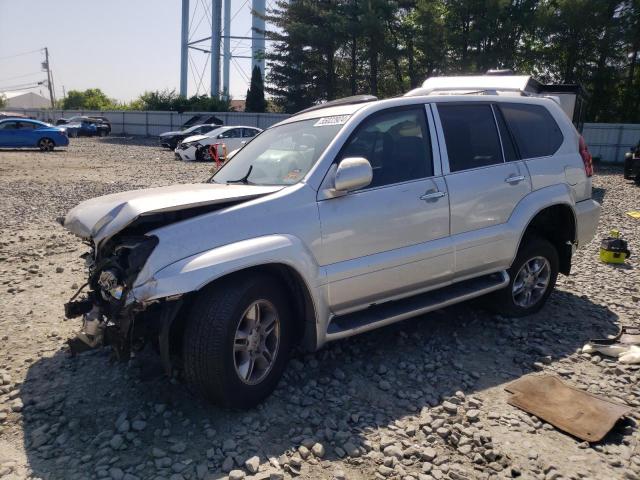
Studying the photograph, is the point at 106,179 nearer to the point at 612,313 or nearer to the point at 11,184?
the point at 11,184

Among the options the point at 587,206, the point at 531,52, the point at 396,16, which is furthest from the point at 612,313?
the point at 396,16

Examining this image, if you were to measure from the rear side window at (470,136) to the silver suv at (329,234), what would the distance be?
2cm

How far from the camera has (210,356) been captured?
3143mm

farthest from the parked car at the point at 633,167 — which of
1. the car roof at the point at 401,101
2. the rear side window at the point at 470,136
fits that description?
the rear side window at the point at 470,136

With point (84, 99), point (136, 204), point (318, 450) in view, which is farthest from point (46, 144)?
point (84, 99)

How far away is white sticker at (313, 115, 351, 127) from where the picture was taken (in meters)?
4.03

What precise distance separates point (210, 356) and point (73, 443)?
0.96 meters

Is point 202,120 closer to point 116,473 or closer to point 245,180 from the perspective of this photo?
point 245,180

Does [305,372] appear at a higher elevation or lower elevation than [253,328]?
lower

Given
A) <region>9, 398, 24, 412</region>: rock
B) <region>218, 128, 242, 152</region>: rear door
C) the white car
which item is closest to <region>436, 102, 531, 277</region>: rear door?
Result: <region>9, 398, 24, 412</region>: rock

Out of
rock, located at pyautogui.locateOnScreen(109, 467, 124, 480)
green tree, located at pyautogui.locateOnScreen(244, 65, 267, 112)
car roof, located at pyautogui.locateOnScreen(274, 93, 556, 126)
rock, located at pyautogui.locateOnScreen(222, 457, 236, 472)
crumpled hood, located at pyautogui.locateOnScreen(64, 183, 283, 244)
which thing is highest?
green tree, located at pyautogui.locateOnScreen(244, 65, 267, 112)

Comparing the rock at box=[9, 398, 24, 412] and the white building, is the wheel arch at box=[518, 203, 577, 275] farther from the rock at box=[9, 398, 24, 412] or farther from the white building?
the white building

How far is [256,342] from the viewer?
3428mm

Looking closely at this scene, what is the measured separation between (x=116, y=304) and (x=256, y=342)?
0.87m
